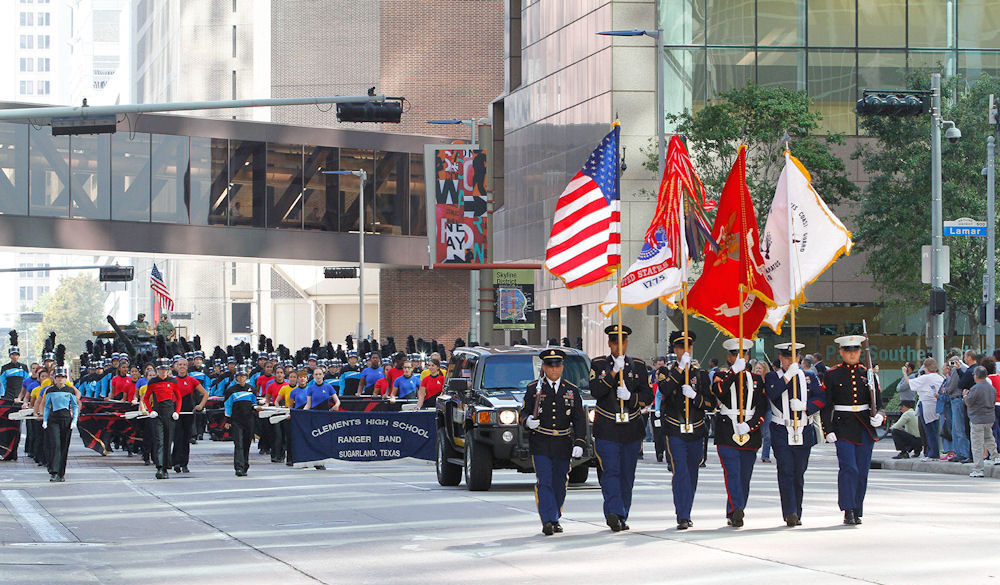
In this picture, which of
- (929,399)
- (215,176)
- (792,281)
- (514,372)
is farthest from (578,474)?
(215,176)

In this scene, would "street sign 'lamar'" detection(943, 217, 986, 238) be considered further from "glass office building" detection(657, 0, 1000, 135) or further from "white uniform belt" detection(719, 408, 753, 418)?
"white uniform belt" detection(719, 408, 753, 418)

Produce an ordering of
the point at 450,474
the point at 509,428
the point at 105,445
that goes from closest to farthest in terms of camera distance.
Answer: the point at 509,428, the point at 450,474, the point at 105,445

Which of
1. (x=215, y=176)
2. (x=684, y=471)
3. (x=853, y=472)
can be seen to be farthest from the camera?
(x=215, y=176)

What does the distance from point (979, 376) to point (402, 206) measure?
3964cm

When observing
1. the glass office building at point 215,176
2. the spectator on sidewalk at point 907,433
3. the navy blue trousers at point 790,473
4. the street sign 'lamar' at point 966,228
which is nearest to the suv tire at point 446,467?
the navy blue trousers at point 790,473

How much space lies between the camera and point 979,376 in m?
23.5

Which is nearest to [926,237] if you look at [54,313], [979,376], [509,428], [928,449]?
[928,449]

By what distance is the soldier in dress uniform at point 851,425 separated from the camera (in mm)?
14594

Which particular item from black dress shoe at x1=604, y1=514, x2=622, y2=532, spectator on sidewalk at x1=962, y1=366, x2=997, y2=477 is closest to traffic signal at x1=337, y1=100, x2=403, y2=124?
spectator on sidewalk at x1=962, y1=366, x2=997, y2=477

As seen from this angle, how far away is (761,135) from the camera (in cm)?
3991

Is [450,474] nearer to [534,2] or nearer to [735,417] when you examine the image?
[735,417]

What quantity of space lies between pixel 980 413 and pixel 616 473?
11.5 metres

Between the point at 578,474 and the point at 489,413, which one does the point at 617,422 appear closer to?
the point at 489,413

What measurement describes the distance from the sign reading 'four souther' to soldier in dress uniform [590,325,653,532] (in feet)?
35.5
